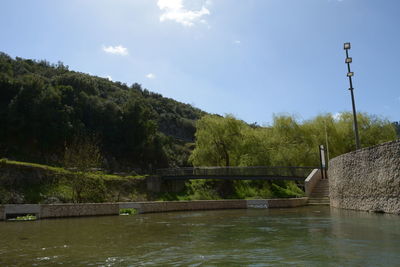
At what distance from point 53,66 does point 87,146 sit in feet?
238

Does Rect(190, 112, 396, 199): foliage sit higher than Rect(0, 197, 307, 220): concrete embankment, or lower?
higher

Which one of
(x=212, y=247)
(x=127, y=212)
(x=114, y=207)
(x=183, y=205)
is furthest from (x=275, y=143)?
(x=212, y=247)

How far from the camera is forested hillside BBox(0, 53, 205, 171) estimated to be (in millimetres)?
43156

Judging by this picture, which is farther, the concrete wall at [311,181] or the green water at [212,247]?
the concrete wall at [311,181]

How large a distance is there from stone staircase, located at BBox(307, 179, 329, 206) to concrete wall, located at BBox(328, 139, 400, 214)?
15.0 feet

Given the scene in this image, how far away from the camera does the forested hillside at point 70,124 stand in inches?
1699

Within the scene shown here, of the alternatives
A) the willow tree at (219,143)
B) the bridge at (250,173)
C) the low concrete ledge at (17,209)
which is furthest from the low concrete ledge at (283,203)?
the low concrete ledge at (17,209)

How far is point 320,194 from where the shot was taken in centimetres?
2461

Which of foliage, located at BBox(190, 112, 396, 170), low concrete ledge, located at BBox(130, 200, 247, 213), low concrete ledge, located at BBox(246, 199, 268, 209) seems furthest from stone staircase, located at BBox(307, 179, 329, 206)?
foliage, located at BBox(190, 112, 396, 170)

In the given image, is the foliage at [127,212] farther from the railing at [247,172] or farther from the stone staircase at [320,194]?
the railing at [247,172]

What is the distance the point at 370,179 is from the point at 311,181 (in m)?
11.1

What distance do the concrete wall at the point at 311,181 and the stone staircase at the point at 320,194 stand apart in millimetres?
267

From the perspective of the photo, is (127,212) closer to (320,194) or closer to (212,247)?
(212,247)

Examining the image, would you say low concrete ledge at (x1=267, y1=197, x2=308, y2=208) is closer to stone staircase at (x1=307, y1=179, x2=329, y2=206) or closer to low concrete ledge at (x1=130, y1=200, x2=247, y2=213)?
low concrete ledge at (x1=130, y1=200, x2=247, y2=213)
